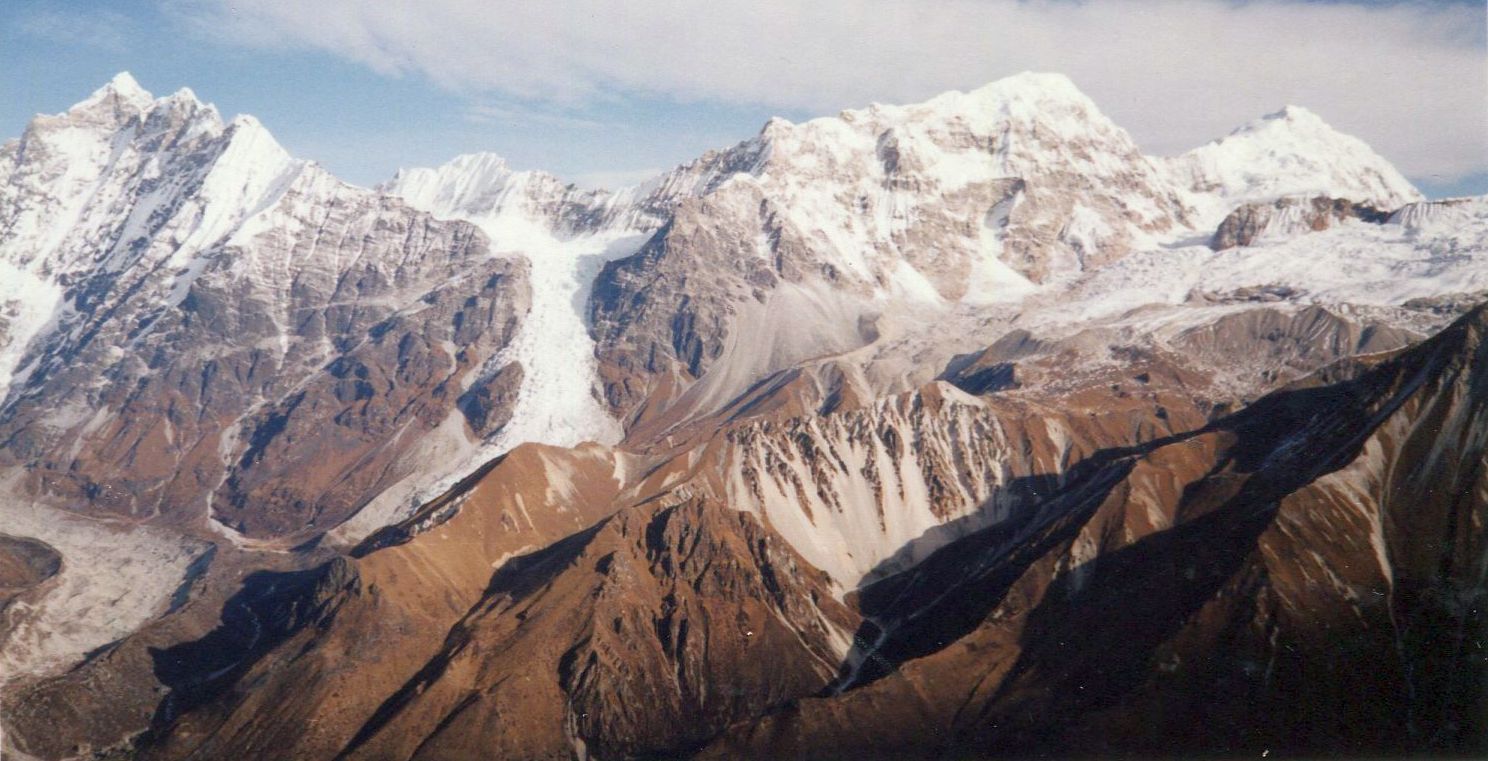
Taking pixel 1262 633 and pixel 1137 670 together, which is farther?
pixel 1137 670

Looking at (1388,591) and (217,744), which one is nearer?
(1388,591)

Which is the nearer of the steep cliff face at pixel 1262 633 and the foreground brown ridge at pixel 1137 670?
the steep cliff face at pixel 1262 633

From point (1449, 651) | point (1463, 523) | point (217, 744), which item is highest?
point (217, 744)

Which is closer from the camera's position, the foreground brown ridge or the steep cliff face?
the steep cliff face

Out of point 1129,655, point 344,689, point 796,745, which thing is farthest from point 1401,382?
point 344,689

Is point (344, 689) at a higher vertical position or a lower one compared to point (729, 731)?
higher

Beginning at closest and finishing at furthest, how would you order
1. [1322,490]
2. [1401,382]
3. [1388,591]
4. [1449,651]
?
[1449,651] < [1388,591] < [1322,490] < [1401,382]

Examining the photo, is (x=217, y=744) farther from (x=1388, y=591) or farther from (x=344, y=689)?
(x=1388, y=591)

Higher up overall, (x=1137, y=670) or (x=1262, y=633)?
(x=1262, y=633)

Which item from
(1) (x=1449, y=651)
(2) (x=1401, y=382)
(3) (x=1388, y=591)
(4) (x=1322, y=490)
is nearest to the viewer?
(1) (x=1449, y=651)

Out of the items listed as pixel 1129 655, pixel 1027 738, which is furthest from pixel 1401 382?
pixel 1027 738
